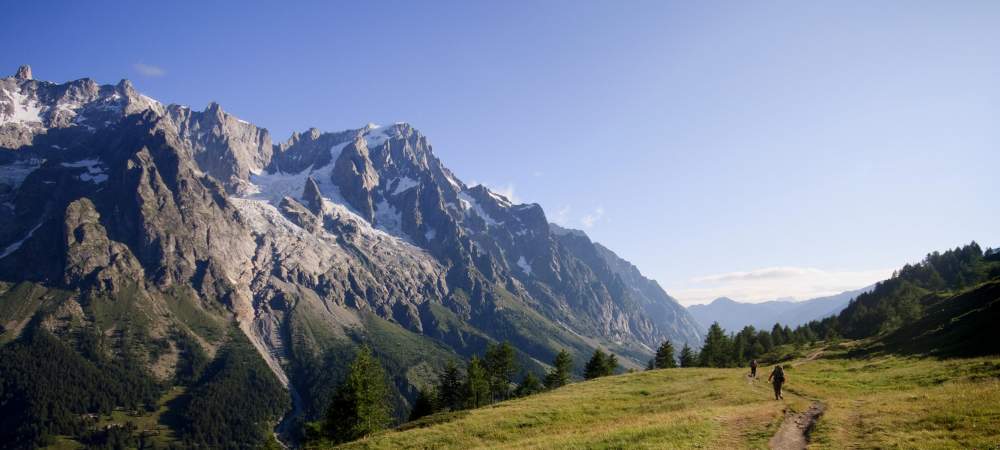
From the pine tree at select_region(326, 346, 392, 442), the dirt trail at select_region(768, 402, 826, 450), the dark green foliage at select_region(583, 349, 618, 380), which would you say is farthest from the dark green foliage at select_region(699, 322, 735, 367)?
the dirt trail at select_region(768, 402, 826, 450)

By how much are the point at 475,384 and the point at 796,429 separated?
7848cm

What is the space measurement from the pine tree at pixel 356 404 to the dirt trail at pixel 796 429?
5958 centimetres

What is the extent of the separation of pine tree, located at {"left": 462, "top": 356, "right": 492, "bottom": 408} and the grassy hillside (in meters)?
44.6

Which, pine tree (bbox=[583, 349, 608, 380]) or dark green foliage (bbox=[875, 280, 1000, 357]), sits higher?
dark green foliage (bbox=[875, 280, 1000, 357])

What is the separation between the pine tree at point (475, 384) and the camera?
97375 mm

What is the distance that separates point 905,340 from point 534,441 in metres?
71.6

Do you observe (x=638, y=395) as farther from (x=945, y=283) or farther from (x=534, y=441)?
(x=945, y=283)

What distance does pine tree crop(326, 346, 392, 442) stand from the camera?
232 ft

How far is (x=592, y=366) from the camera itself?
114 m

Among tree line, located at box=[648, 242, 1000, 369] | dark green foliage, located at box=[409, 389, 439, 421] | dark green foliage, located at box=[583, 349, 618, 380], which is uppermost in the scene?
tree line, located at box=[648, 242, 1000, 369]

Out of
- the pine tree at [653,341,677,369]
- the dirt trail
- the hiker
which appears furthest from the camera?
the pine tree at [653,341,677,369]

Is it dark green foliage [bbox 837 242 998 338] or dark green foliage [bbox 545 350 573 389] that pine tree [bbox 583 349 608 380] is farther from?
dark green foliage [bbox 837 242 998 338]

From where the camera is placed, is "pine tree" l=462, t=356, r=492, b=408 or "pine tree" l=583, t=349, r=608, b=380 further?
"pine tree" l=583, t=349, r=608, b=380

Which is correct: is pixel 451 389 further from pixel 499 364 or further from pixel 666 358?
pixel 666 358
